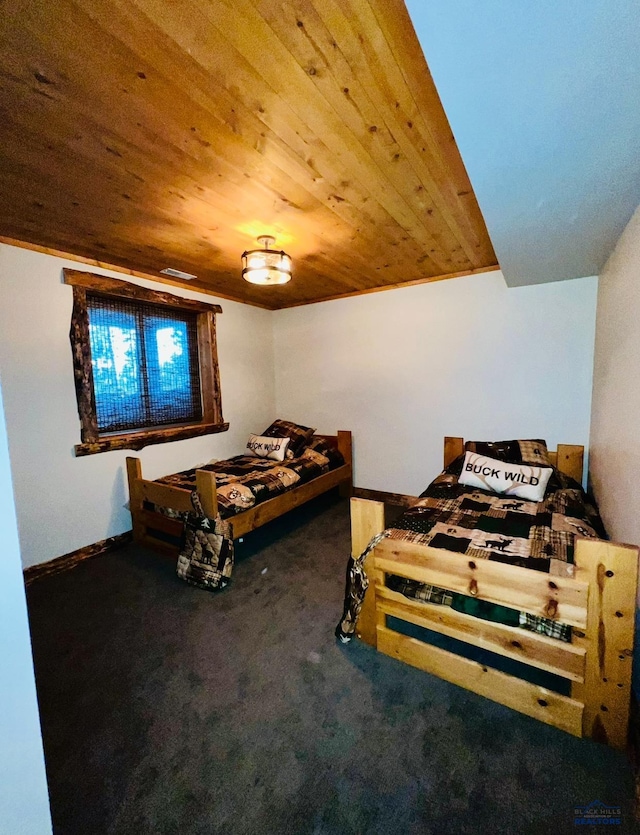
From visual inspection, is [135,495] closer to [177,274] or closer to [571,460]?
[177,274]

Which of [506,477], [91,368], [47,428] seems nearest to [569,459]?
[506,477]

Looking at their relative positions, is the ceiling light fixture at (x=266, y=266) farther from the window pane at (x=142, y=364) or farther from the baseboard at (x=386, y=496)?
the baseboard at (x=386, y=496)

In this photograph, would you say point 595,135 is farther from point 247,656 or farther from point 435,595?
point 247,656

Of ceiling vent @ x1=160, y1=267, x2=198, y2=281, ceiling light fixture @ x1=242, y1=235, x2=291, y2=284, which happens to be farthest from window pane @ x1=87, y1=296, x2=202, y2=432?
ceiling light fixture @ x1=242, y1=235, x2=291, y2=284

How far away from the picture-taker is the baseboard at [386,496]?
137 inches

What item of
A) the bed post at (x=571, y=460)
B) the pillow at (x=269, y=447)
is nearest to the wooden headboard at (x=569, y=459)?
the bed post at (x=571, y=460)

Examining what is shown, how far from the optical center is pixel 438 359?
3.22 meters

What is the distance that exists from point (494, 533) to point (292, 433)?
7.98 ft

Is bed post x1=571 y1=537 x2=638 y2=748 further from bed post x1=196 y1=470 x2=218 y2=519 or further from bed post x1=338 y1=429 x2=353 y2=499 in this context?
bed post x1=338 y1=429 x2=353 y2=499

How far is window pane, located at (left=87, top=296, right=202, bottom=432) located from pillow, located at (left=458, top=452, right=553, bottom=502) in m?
2.73

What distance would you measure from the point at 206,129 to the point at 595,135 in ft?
4.54

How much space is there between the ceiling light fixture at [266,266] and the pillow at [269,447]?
1.80 metres

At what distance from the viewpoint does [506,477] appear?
7.61ft

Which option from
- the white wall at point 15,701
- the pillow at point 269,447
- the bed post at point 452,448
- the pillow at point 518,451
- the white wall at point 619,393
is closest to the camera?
the white wall at point 15,701
